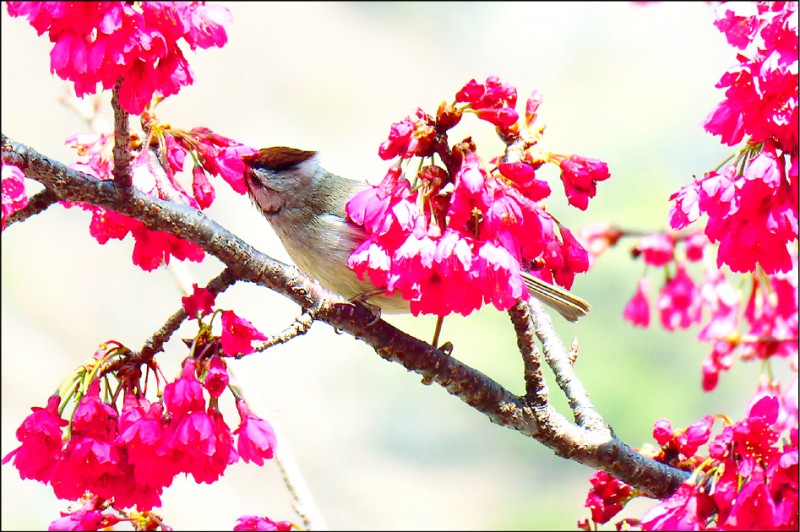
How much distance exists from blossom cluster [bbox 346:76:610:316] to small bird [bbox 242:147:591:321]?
617mm

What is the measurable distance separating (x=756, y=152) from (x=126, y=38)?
0.83 metres

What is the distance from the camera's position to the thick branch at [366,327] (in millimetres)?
→ 1271

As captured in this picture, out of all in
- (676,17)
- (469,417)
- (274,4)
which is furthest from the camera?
(274,4)

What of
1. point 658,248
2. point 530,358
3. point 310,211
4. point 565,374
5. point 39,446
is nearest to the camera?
point 39,446

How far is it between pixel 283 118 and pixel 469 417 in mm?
2302

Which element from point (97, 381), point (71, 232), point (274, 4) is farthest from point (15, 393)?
point (97, 381)

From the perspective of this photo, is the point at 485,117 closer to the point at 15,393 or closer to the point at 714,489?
the point at 714,489

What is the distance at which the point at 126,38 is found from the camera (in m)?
1.16

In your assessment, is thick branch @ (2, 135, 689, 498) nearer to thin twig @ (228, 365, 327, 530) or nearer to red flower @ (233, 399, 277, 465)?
red flower @ (233, 399, 277, 465)

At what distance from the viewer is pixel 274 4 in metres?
7.63

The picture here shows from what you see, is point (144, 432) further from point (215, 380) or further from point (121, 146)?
point (121, 146)

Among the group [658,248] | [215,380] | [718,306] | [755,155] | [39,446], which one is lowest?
[39,446]

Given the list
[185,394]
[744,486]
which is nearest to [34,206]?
[185,394]

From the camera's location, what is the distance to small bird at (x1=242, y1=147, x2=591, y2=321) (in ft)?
6.35
